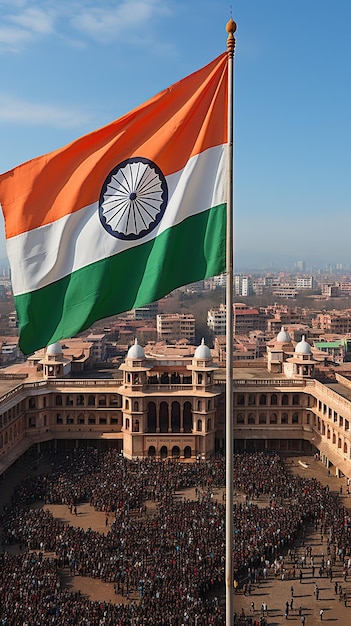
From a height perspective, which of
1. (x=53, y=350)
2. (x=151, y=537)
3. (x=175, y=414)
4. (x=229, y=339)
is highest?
(x=229, y=339)

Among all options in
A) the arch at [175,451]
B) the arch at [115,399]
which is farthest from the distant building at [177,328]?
the arch at [175,451]

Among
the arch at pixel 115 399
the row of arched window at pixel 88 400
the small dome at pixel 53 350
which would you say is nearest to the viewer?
the row of arched window at pixel 88 400

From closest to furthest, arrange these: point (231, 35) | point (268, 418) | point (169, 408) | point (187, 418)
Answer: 1. point (231, 35)
2. point (169, 408)
3. point (268, 418)
4. point (187, 418)

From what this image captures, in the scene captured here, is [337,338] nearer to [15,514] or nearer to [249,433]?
[249,433]

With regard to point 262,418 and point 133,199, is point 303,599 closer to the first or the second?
point 133,199

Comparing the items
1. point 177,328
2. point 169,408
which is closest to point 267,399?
point 169,408

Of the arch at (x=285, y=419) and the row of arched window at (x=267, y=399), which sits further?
the arch at (x=285, y=419)

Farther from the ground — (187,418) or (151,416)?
(151,416)

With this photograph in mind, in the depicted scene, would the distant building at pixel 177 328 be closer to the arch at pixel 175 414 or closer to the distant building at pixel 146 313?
the distant building at pixel 146 313
